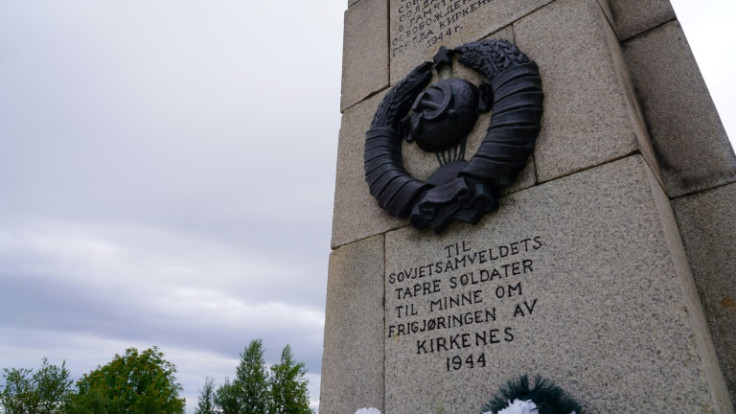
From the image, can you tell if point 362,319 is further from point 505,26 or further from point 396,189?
point 505,26

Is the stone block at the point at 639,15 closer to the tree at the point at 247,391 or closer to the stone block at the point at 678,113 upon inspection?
the stone block at the point at 678,113

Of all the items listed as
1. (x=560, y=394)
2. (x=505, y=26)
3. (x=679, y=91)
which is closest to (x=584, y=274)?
(x=560, y=394)

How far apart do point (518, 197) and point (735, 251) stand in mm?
1351

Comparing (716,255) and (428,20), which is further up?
(428,20)

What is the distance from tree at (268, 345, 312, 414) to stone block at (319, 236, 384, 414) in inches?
964

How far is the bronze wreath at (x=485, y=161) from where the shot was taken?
10.8 feet

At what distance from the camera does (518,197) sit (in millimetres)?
3258

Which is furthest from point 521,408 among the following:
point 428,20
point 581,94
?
point 428,20

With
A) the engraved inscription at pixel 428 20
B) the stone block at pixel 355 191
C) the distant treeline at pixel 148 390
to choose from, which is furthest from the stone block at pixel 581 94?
the distant treeline at pixel 148 390

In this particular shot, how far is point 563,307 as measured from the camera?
2740 millimetres

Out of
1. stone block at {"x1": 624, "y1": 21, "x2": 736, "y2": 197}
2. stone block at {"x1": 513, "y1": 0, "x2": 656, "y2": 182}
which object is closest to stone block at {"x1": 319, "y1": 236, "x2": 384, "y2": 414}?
stone block at {"x1": 513, "y1": 0, "x2": 656, "y2": 182}

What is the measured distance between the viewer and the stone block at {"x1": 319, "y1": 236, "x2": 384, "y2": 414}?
350cm

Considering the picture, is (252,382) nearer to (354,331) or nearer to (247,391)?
(247,391)

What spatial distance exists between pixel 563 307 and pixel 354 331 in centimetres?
168
